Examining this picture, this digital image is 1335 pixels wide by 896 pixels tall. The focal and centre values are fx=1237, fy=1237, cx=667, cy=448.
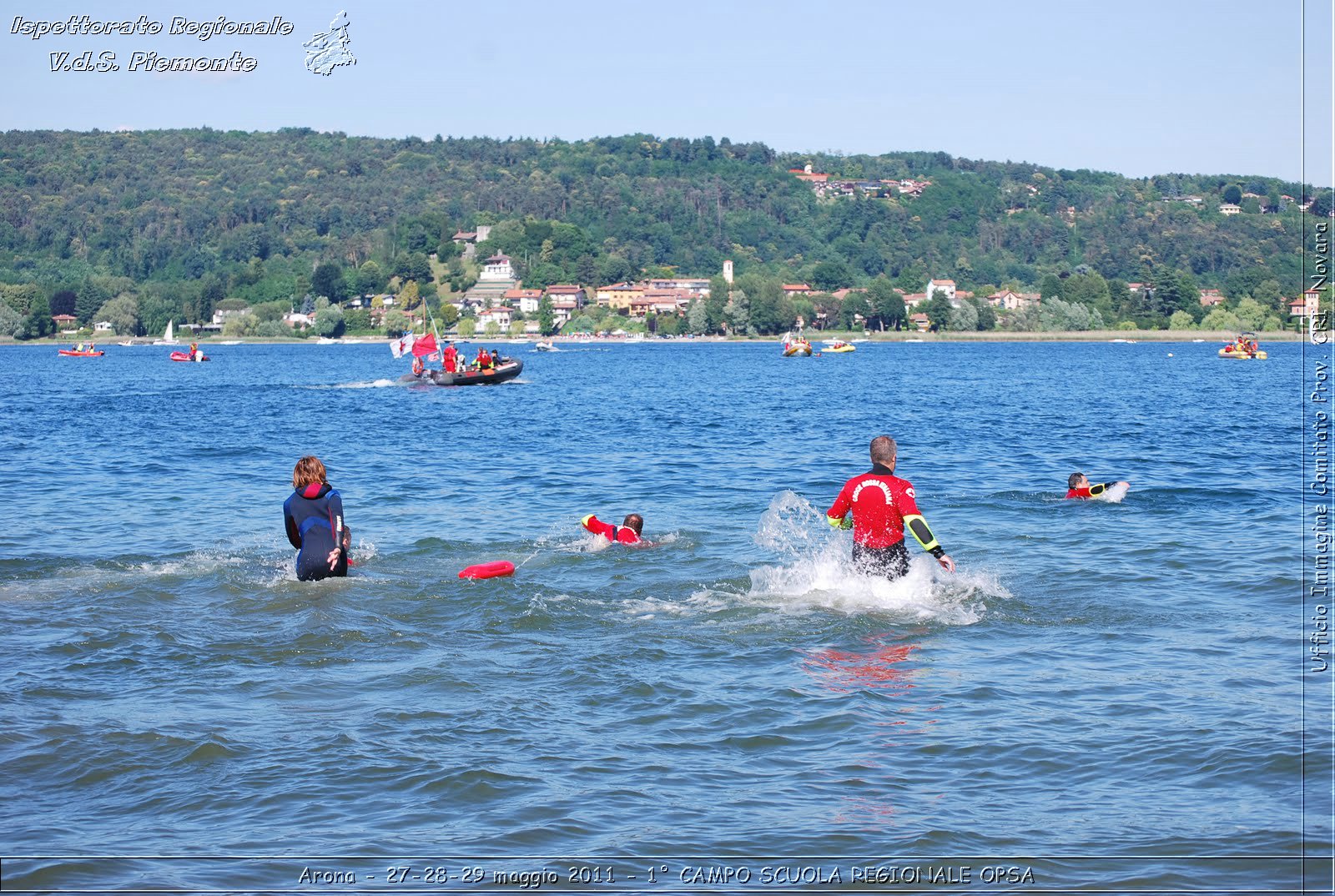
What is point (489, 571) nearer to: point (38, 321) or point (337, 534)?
point (337, 534)

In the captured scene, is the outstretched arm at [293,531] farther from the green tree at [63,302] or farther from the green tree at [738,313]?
the green tree at [63,302]

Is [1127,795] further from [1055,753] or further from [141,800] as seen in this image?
[141,800]

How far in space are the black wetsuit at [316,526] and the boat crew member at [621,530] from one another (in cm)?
362

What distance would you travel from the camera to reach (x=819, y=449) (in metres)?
29.4

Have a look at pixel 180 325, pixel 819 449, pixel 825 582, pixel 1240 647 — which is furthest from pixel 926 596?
pixel 180 325

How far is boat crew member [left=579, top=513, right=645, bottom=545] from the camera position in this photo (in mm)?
15359

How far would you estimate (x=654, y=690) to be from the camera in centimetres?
945

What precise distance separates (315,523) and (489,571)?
2.15 meters

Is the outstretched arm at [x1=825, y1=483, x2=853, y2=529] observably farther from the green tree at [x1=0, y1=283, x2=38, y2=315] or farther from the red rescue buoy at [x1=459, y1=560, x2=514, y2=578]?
the green tree at [x1=0, y1=283, x2=38, y2=315]

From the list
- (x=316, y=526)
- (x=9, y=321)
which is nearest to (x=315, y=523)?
(x=316, y=526)

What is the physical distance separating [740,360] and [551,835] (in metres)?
106

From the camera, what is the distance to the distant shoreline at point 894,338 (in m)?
152

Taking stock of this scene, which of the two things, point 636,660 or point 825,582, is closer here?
point 636,660

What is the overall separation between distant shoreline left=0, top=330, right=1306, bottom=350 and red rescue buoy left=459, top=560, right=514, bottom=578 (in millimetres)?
126673
